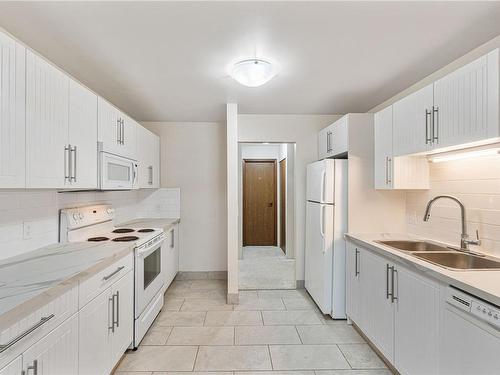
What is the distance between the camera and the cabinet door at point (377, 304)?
2215 mm

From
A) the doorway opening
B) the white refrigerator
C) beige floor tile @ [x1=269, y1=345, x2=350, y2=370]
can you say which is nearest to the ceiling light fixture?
the white refrigerator

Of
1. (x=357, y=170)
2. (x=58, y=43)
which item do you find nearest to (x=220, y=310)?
(x=357, y=170)

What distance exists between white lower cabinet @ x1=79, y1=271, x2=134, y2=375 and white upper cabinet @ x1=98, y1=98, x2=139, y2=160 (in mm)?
1177

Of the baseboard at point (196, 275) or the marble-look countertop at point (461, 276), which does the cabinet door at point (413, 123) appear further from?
the baseboard at point (196, 275)

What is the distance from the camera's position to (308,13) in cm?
170

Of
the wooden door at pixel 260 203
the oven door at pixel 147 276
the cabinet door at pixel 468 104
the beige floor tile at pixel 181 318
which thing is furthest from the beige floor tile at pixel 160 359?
the wooden door at pixel 260 203

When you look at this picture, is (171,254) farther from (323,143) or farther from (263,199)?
(263,199)

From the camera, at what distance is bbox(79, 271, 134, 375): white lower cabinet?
67.5 inches

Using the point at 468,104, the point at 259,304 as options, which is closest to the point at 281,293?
the point at 259,304

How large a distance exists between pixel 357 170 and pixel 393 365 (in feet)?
5.65

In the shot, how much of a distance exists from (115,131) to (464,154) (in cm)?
293

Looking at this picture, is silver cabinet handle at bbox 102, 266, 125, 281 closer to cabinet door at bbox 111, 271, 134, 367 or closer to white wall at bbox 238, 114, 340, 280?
cabinet door at bbox 111, 271, 134, 367

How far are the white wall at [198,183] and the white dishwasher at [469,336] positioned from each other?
3241 mm

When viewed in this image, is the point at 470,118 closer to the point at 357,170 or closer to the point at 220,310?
the point at 357,170
